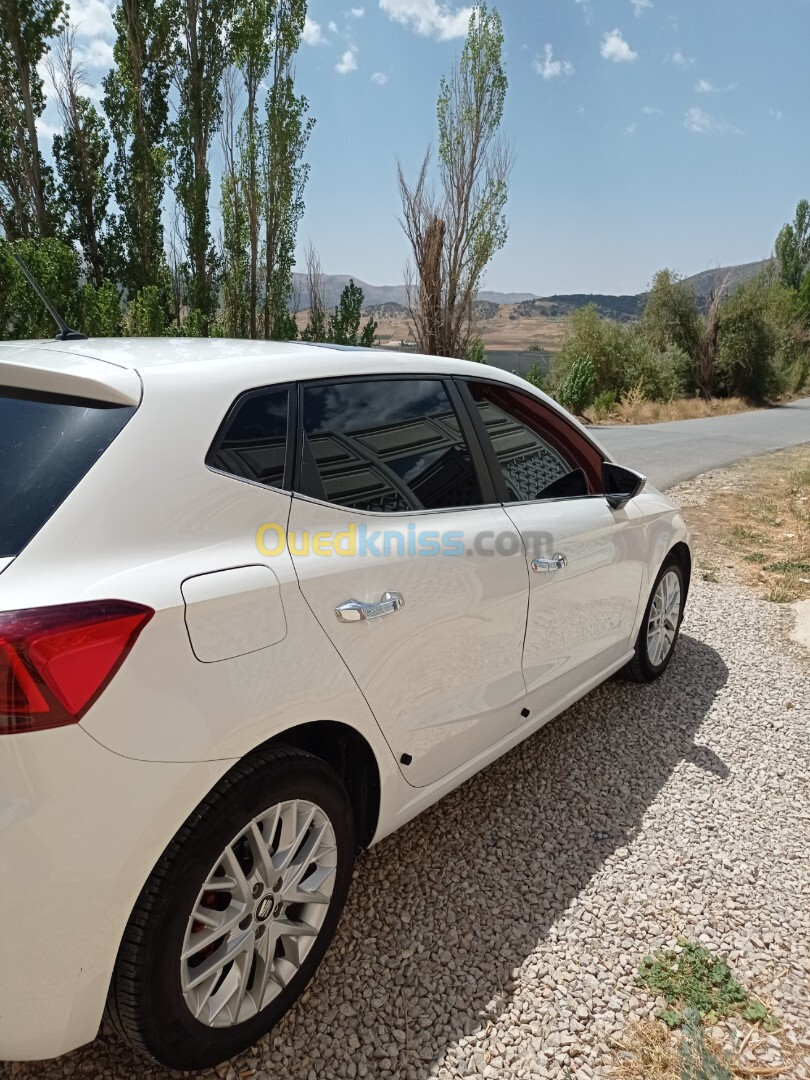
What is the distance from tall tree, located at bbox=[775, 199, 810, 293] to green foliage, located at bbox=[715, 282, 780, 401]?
29.4m

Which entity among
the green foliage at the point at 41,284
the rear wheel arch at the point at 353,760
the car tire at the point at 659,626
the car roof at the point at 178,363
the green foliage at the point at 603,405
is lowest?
the green foliage at the point at 603,405

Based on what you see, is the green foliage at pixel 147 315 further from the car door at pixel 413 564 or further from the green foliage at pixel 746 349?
the green foliage at pixel 746 349

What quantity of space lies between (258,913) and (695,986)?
129 cm

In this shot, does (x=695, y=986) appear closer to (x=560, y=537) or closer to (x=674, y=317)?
(x=560, y=537)

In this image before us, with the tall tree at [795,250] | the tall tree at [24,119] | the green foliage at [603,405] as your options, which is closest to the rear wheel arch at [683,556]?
the tall tree at [24,119]

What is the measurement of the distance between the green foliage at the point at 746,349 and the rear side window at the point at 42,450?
118ft

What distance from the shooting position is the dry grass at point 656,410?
75.4 feet

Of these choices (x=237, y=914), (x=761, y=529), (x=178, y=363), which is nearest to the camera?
(x=237, y=914)

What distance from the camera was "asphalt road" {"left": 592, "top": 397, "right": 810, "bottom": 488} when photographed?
1284cm

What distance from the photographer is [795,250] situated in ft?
200

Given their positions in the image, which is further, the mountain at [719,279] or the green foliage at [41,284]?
the mountain at [719,279]

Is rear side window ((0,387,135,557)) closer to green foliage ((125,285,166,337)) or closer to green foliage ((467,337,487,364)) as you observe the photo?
green foliage ((125,285,166,337))

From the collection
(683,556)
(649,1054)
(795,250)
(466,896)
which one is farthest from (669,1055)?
(795,250)

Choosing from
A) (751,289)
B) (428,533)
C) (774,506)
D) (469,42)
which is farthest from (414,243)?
(751,289)
